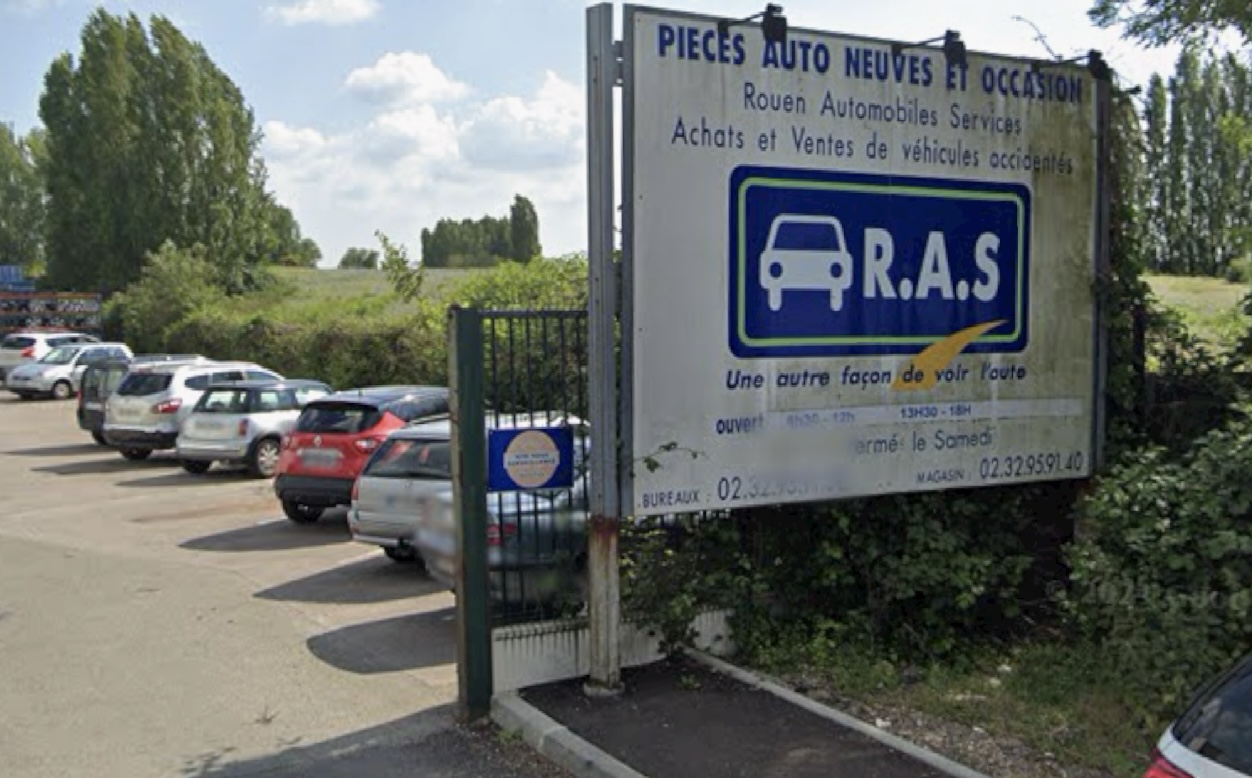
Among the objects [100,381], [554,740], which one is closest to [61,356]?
[100,381]

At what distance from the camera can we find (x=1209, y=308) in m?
9.46

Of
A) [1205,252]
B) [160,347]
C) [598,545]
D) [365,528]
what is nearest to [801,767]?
[598,545]

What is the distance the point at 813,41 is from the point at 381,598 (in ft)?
19.0

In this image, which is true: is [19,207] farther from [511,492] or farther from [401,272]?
[511,492]

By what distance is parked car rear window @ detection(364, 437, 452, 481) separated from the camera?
30.6 ft

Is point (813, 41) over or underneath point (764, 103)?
over

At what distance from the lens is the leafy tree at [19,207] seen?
264ft

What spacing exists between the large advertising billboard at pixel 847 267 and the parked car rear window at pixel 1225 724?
10.2ft

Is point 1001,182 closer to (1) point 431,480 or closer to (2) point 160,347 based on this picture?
(1) point 431,480

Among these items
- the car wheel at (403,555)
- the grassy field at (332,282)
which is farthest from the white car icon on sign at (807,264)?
the grassy field at (332,282)

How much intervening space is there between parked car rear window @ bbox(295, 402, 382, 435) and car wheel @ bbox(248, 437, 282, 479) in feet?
13.8

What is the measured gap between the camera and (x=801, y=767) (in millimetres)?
4836

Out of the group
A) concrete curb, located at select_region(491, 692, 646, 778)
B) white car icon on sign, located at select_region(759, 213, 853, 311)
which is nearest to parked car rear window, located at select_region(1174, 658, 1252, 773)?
concrete curb, located at select_region(491, 692, 646, 778)

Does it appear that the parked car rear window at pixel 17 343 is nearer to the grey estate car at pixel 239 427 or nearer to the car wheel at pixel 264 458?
the grey estate car at pixel 239 427
